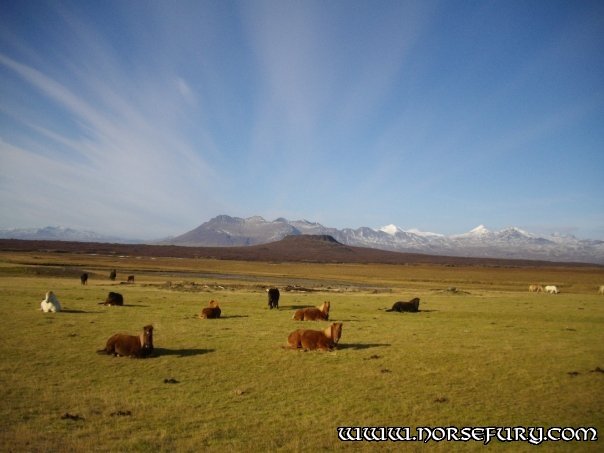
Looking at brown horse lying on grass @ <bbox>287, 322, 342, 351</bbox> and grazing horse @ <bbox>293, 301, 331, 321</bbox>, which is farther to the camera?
grazing horse @ <bbox>293, 301, 331, 321</bbox>

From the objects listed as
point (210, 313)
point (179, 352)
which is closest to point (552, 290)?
point (210, 313)

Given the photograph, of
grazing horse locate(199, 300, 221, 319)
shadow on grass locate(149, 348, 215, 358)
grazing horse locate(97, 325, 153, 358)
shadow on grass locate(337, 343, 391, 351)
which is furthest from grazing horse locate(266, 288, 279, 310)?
grazing horse locate(97, 325, 153, 358)

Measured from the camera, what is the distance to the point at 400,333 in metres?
18.8

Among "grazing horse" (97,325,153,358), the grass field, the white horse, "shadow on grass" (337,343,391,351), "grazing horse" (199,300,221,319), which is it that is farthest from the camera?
the white horse

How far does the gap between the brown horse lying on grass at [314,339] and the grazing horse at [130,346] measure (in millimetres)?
5081

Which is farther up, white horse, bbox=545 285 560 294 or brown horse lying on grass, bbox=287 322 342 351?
brown horse lying on grass, bbox=287 322 342 351

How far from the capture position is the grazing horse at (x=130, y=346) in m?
13.3

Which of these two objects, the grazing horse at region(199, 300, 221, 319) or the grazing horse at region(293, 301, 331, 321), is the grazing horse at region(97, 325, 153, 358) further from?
the grazing horse at region(293, 301, 331, 321)

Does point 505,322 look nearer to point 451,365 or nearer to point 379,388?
point 451,365

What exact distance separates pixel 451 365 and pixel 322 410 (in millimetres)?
5964

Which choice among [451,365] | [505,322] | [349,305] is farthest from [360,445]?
[349,305]

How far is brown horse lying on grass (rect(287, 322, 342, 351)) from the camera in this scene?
15.0m

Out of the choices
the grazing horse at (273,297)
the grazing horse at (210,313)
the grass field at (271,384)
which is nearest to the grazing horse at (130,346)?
the grass field at (271,384)

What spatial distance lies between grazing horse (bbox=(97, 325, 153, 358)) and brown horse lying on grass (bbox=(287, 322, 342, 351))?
508cm
